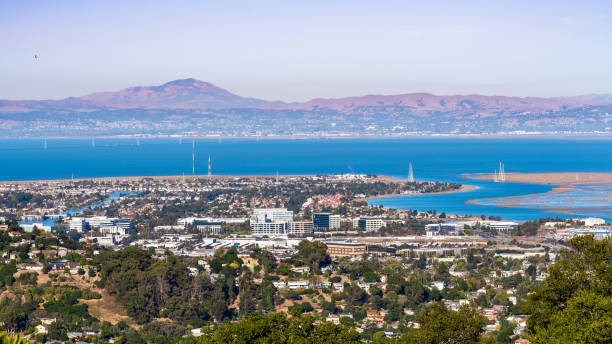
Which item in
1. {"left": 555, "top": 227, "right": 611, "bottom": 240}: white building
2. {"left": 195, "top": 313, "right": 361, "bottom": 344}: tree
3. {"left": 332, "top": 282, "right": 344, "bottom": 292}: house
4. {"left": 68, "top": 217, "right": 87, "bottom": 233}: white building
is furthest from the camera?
{"left": 68, "top": 217, "right": 87, "bottom": 233}: white building

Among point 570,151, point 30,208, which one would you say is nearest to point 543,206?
point 30,208

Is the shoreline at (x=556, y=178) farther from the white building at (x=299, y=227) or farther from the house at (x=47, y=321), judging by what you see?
the house at (x=47, y=321)

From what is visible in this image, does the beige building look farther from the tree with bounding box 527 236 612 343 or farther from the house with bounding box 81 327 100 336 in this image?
the tree with bounding box 527 236 612 343

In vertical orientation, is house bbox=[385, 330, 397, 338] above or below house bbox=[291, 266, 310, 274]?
below

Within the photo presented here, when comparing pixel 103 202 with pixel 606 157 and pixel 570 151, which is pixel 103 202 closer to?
pixel 606 157

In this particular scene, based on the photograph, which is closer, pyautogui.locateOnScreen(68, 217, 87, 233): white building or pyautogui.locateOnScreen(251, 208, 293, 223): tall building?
pyautogui.locateOnScreen(68, 217, 87, 233): white building

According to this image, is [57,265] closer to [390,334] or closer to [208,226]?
[390,334]

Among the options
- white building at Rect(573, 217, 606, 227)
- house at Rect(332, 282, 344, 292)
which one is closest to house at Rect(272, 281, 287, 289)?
house at Rect(332, 282, 344, 292)
